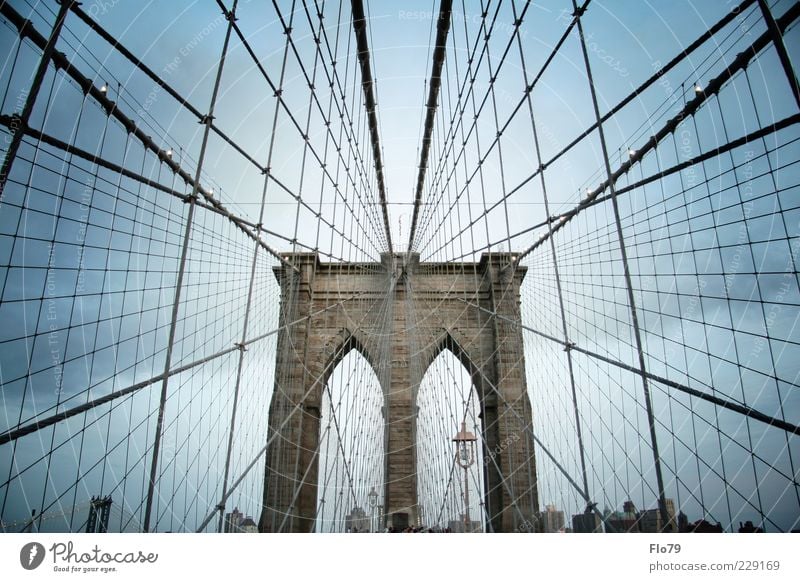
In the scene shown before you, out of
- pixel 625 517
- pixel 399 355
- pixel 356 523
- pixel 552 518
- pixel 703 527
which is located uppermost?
pixel 399 355

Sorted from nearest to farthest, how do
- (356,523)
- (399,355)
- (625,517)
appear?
(625,517), (356,523), (399,355)

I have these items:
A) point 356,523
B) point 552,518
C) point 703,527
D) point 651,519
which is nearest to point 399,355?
point 356,523

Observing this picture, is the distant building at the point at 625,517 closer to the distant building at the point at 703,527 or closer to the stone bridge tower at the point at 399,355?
the distant building at the point at 703,527

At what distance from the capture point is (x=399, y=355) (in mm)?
11930

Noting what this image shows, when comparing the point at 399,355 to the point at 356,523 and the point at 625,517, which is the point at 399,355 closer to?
the point at 356,523

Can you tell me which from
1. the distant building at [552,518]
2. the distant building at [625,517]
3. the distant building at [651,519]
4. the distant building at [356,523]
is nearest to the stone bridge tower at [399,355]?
the distant building at [356,523]

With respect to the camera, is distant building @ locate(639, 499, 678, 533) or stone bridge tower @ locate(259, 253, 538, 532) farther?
stone bridge tower @ locate(259, 253, 538, 532)

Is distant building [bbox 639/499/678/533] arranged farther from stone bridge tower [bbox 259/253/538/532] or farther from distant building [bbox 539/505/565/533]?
stone bridge tower [bbox 259/253/538/532]

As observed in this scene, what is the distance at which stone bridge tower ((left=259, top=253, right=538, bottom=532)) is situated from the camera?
10062 mm

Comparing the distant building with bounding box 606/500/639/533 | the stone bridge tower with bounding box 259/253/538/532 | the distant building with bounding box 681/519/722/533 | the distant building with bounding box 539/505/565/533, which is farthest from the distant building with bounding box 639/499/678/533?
the stone bridge tower with bounding box 259/253/538/532

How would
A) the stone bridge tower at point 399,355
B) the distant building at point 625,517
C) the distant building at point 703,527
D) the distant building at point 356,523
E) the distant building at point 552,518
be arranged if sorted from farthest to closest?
the stone bridge tower at point 399,355 → the distant building at point 356,523 → the distant building at point 552,518 → the distant building at point 625,517 → the distant building at point 703,527

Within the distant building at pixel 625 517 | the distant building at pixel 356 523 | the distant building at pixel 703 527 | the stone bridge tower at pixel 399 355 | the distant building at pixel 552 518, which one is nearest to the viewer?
the distant building at pixel 703 527

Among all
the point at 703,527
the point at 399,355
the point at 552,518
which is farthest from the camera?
the point at 399,355

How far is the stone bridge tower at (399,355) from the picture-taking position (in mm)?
10062
